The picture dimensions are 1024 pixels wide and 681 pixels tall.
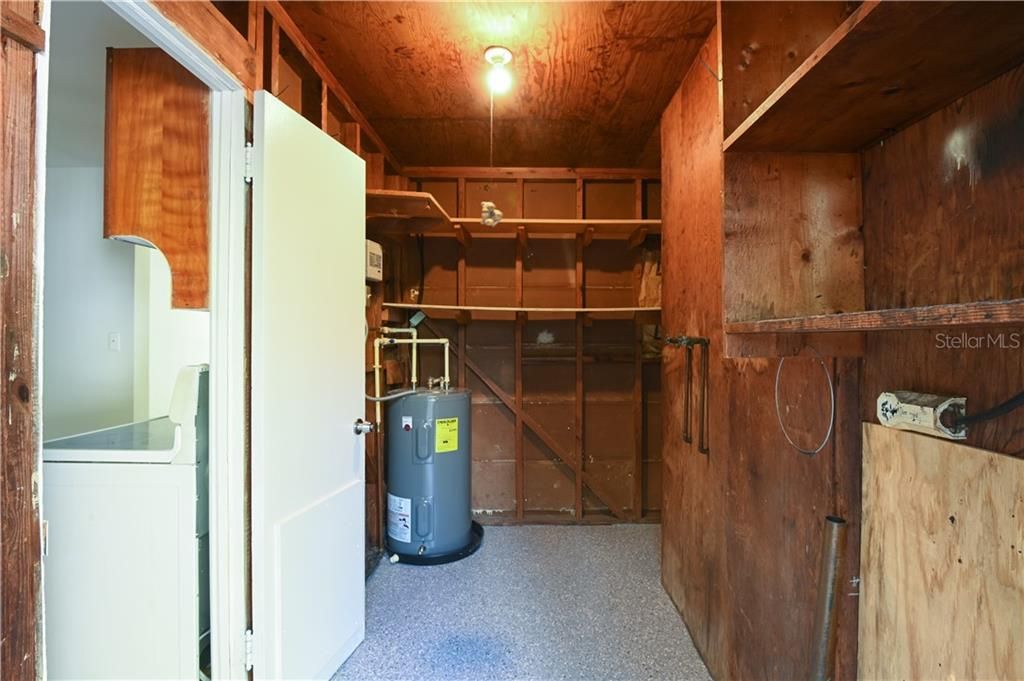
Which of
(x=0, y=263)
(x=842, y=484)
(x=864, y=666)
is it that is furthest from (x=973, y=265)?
(x=0, y=263)

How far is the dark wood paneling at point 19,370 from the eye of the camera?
2.07ft

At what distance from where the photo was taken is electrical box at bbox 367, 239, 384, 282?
88.9 inches

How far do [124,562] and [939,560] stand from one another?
2106 mm

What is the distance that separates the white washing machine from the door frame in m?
0.06

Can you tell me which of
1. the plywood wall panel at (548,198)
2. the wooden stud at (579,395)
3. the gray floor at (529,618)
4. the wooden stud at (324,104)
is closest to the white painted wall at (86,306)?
the wooden stud at (324,104)

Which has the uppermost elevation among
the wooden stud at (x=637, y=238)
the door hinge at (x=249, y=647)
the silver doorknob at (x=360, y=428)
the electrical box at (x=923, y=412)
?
the wooden stud at (x=637, y=238)

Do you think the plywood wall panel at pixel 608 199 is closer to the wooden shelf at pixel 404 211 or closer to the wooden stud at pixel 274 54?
the wooden shelf at pixel 404 211

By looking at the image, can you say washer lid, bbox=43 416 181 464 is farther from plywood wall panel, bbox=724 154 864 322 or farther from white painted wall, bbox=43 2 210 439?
plywood wall panel, bbox=724 154 864 322

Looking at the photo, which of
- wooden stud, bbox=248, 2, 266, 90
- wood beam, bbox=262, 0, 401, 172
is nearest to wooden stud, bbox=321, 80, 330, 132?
wood beam, bbox=262, 0, 401, 172

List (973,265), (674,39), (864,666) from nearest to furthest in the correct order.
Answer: (973,265) → (864,666) → (674,39)

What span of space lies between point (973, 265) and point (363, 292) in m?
1.87

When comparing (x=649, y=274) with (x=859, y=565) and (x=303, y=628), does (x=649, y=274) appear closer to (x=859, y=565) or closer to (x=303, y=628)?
(x=859, y=565)

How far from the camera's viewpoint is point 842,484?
111 centimetres

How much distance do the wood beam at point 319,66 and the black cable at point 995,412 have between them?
228 cm
